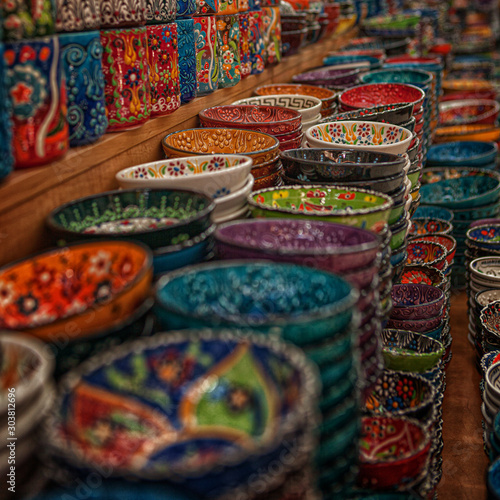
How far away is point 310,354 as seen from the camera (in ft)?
2.35

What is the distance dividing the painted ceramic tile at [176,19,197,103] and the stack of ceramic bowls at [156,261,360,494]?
2.65ft

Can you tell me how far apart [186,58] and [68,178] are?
0.58 m

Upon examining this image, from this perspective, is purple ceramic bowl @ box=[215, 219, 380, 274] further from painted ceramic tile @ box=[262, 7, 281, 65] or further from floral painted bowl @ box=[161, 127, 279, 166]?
painted ceramic tile @ box=[262, 7, 281, 65]

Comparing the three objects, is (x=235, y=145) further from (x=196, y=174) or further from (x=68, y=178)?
(x=68, y=178)

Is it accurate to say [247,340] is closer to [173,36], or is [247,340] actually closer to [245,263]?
[245,263]

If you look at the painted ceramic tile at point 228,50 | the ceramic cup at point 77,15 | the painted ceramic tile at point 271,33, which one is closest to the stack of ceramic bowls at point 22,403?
the ceramic cup at point 77,15

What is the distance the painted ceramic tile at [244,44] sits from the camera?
1.86 meters

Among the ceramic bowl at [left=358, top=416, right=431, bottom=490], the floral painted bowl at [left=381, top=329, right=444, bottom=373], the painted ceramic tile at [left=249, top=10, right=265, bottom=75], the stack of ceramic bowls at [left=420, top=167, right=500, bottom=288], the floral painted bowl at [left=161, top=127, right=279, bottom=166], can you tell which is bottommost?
the stack of ceramic bowls at [left=420, top=167, right=500, bottom=288]

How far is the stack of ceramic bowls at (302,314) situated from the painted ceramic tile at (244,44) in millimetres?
1191

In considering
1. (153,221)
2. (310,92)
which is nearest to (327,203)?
(153,221)

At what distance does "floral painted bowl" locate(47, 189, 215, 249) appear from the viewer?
3.26ft

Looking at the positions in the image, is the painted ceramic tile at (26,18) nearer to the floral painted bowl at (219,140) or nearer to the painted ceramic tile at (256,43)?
the floral painted bowl at (219,140)

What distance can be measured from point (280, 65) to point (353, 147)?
1.25 m

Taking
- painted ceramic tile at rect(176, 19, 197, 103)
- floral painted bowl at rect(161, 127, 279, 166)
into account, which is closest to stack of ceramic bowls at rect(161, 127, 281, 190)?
floral painted bowl at rect(161, 127, 279, 166)
